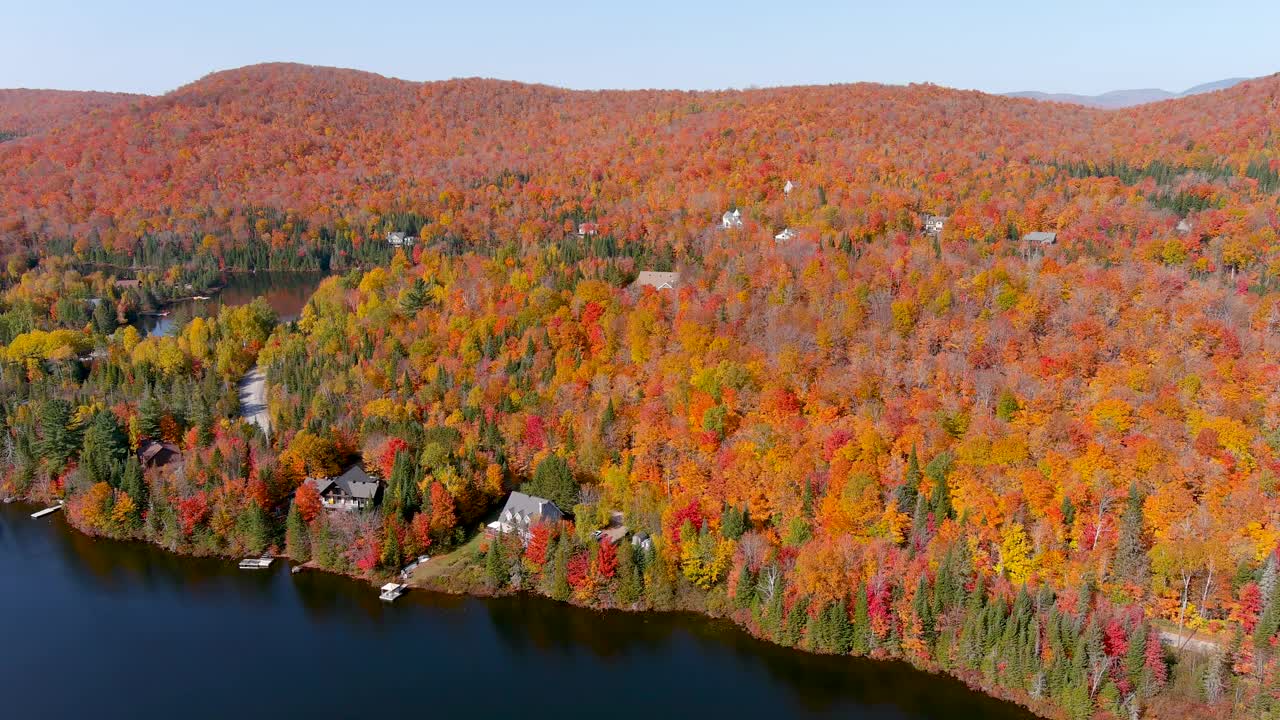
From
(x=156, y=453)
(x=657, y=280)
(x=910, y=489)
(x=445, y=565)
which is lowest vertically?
(x=445, y=565)

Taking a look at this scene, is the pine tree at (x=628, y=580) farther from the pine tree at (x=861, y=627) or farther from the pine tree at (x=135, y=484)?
the pine tree at (x=135, y=484)

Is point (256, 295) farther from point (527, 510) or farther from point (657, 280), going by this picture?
point (527, 510)

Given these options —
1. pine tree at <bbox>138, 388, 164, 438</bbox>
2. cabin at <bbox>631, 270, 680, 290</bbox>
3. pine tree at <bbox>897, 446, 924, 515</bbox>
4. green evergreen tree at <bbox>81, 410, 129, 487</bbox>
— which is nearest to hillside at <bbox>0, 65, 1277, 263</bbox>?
cabin at <bbox>631, 270, 680, 290</bbox>

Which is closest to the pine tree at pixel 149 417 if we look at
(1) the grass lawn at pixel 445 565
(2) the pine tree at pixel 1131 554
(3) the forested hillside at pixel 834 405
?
(3) the forested hillside at pixel 834 405

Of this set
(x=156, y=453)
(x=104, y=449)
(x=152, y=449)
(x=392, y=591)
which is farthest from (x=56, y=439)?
(x=392, y=591)

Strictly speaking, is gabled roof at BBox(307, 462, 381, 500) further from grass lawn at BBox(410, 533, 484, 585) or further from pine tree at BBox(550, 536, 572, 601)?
pine tree at BBox(550, 536, 572, 601)
